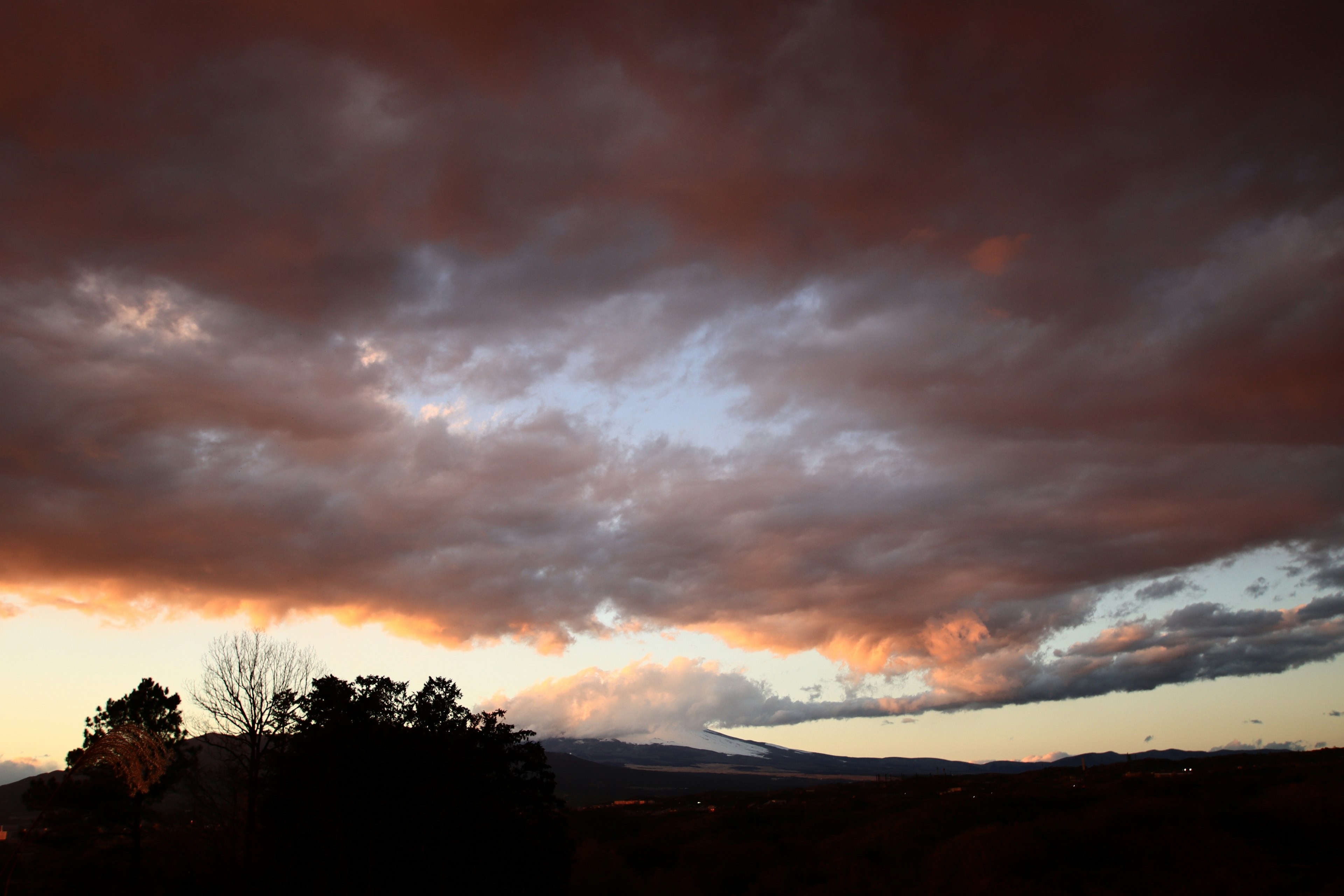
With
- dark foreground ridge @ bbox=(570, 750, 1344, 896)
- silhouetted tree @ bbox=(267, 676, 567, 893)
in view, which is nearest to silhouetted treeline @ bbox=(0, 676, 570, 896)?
silhouetted tree @ bbox=(267, 676, 567, 893)

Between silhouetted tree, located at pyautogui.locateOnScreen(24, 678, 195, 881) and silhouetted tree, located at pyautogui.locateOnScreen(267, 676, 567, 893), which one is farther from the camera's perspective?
silhouetted tree, located at pyautogui.locateOnScreen(24, 678, 195, 881)

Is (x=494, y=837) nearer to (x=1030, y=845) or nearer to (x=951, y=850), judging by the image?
(x=951, y=850)

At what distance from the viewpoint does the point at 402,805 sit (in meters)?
39.5

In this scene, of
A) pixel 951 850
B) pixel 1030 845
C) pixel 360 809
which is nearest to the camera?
pixel 360 809

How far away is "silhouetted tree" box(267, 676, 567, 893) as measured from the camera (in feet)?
123

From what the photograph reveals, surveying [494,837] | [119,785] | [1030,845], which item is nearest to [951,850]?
[1030,845]

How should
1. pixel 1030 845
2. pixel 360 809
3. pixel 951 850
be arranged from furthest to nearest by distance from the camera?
pixel 951 850
pixel 1030 845
pixel 360 809

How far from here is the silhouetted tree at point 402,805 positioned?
37.5 metres

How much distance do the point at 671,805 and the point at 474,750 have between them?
138m

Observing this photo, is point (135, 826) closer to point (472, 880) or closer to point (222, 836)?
point (222, 836)

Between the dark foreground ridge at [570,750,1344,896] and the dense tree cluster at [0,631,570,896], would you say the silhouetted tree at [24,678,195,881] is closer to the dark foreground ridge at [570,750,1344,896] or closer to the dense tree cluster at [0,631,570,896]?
the dense tree cluster at [0,631,570,896]

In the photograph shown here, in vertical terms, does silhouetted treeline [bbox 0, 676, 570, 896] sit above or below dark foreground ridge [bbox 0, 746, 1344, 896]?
above

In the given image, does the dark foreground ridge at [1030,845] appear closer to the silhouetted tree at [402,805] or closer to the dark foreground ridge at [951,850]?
the dark foreground ridge at [951,850]

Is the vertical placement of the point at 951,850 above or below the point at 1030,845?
below
